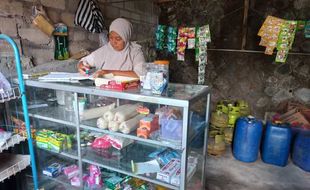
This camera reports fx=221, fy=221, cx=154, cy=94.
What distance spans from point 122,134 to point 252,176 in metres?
2.02

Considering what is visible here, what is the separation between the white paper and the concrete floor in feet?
4.03

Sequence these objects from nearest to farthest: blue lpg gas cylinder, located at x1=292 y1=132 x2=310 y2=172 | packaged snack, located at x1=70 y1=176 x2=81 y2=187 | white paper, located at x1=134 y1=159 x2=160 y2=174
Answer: white paper, located at x1=134 y1=159 x2=160 y2=174
packaged snack, located at x1=70 y1=176 x2=81 y2=187
blue lpg gas cylinder, located at x1=292 y1=132 x2=310 y2=172

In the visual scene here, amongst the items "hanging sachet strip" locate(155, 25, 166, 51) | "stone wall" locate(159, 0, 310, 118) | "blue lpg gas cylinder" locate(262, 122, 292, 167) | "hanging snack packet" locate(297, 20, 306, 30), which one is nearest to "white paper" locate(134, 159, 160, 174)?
"blue lpg gas cylinder" locate(262, 122, 292, 167)

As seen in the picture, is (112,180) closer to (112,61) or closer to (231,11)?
(112,61)

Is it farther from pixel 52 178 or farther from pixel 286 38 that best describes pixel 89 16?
pixel 286 38

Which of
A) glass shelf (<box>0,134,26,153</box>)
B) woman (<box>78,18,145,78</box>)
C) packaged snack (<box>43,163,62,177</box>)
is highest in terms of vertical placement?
woman (<box>78,18,145,78</box>)

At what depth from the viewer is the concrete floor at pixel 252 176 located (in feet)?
8.09

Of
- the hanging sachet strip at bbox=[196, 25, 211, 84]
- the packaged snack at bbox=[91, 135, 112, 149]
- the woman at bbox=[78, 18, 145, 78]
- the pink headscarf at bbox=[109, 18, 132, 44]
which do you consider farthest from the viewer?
the hanging sachet strip at bbox=[196, 25, 211, 84]

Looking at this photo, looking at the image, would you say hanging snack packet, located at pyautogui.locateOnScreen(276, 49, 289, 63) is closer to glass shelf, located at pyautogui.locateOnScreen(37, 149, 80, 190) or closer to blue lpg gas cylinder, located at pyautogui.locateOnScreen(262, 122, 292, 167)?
blue lpg gas cylinder, located at pyautogui.locateOnScreen(262, 122, 292, 167)

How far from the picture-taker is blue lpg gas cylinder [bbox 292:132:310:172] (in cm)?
276

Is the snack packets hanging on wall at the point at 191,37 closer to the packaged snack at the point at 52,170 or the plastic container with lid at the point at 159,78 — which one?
the plastic container with lid at the point at 159,78

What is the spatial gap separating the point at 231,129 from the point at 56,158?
8.61 ft

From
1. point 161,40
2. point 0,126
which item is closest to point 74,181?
point 0,126

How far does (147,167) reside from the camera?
1.47 m
